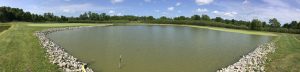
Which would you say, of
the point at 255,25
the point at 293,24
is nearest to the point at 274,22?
the point at 293,24

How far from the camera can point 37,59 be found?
61.3 feet

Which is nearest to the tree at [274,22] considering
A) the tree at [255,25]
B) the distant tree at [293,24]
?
the distant tree at [293,24]

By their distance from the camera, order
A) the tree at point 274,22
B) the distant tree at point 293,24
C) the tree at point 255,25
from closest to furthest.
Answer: the tree at point 255,25, the distant tree at point 293,24, the tree at point 274,22

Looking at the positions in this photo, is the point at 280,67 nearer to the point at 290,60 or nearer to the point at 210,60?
the point at 290,60

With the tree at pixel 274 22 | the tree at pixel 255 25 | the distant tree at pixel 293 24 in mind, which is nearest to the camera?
the tree at pixel 255 25

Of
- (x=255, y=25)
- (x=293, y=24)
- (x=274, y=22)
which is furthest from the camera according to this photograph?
(x=274, y=22)

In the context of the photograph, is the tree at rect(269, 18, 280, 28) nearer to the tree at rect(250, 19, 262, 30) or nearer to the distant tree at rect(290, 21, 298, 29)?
the distant tree at rect(290, 21, 298, 29)

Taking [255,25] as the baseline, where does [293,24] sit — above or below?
above

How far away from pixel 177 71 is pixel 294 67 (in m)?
7.83

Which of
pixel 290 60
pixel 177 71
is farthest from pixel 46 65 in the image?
pixel 290 60

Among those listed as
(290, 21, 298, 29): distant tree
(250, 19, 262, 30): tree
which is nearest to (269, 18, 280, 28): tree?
(290, 21, 298, 29): distant tree

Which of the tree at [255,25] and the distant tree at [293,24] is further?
the distant tree at [293,24]

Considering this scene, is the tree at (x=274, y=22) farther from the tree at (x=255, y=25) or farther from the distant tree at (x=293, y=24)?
the tree at (x=255, y=25)

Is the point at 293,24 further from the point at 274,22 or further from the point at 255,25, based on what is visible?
the point at 255,25
